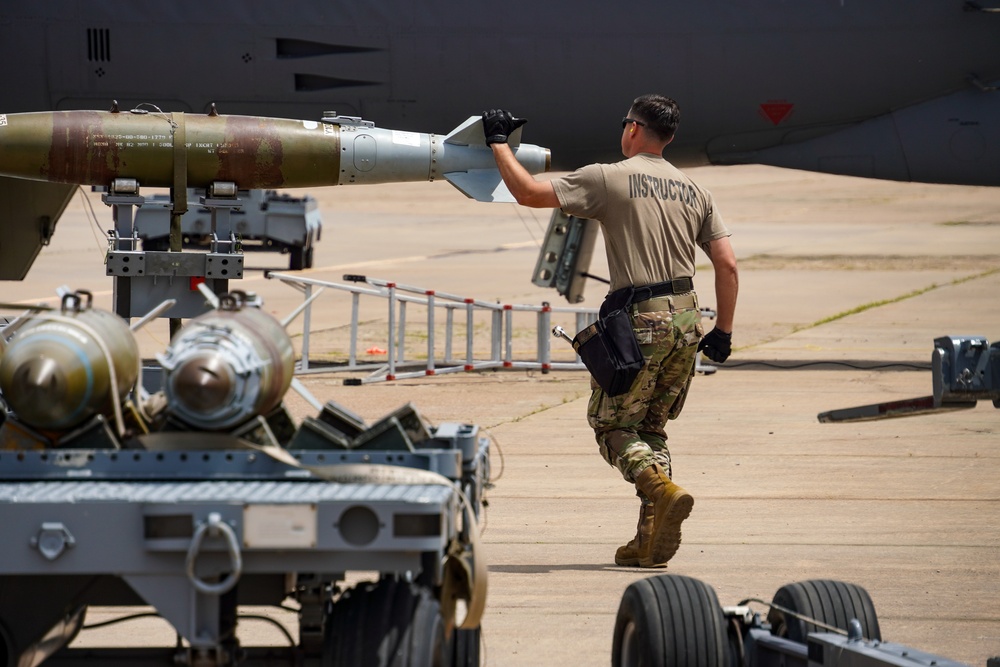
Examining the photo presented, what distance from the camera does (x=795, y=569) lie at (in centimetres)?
609

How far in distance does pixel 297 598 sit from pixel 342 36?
9.06 metres

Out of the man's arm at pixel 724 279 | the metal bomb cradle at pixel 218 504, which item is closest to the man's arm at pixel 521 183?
the man's arm at pixel 724 279

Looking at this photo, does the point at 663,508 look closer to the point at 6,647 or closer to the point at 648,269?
the point at 648,269

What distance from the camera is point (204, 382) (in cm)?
361

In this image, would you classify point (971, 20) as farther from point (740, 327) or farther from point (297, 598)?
point (297, 598)

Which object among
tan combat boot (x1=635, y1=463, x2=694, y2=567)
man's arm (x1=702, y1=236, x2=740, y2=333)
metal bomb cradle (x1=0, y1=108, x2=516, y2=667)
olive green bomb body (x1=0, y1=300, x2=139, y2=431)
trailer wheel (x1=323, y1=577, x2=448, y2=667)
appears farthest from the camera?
man's arm (x1=702, y1=236, x2=740, y2=333)

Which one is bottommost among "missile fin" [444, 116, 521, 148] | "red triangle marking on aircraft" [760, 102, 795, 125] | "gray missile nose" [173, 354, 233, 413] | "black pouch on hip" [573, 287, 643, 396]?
"gray missile nose" [173, 354, 233, 413]

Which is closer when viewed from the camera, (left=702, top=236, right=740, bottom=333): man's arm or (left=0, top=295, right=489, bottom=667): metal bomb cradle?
→ (left=0, top=295, right=489, bottom=667): metal bomb cradle

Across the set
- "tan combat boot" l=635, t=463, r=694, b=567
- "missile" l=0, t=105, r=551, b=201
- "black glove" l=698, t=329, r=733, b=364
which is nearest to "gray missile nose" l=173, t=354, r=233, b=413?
"tan combat boot" l=635, t=463, r=694, b=567

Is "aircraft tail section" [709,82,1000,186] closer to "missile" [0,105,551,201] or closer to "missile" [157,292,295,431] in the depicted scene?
"missile" [0,105,551,201]

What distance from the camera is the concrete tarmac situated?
5.58 meters

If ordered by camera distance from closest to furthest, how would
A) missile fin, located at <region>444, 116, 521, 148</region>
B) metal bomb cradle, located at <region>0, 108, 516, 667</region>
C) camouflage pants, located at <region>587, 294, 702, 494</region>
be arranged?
metal bomb cradle, located at <region>0, 108, 516, 667</region> < camouflage pants, located at <region>587, 294, 702, 494</region> < missile fin, located at <region>444, 116, 521, 148</region>

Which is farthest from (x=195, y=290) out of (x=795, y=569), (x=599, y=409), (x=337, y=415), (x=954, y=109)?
(x=954, y=109)

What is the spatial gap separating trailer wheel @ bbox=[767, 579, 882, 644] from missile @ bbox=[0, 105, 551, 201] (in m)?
5.00
